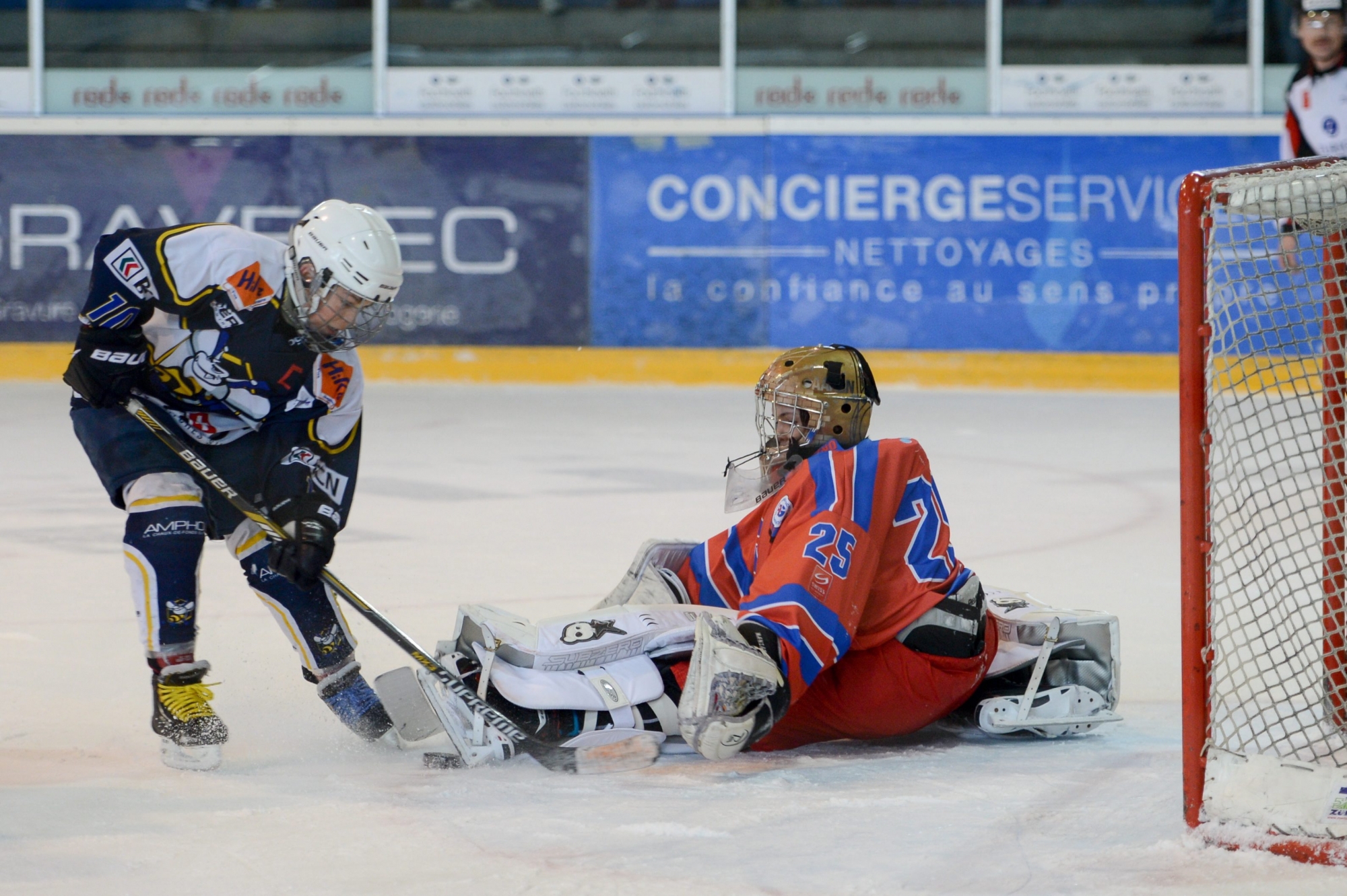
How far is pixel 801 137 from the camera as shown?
8.75 meters

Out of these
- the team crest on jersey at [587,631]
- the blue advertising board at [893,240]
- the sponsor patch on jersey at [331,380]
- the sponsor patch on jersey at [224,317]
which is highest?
the blue advertising board at [893,240]

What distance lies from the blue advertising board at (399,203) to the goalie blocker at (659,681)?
6.21 m

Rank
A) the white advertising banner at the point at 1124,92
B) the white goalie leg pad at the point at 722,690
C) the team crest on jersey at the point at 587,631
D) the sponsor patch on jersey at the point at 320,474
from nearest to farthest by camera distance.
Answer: the white goalie leg pad at the point at 722,690
the team crest on jersey at the point at 587,631
the sponsor patch on jersey at the point at 320,474
the white advertising banner at the point at 1124,92

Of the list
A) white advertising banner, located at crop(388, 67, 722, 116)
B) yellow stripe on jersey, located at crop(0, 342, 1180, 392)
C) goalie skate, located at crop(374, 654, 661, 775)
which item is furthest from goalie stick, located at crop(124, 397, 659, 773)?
white advertising banner, located at crop(388, 67, 722, 116)

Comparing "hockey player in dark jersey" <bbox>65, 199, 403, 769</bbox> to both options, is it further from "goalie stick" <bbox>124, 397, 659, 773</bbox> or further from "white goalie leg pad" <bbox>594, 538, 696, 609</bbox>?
"white goalie leg pad" <bbox>594, 538, 696, 609</bbox>

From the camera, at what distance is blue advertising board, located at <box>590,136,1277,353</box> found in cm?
861

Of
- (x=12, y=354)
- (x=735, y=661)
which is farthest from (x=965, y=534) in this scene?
(x=12, y=354)

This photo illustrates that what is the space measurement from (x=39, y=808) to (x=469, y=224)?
6.80 m

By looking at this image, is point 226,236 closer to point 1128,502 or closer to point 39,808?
point 39,808

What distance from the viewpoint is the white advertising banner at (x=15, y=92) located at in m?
8.95

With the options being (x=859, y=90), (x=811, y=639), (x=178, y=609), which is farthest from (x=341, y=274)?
(x=859, y=90)

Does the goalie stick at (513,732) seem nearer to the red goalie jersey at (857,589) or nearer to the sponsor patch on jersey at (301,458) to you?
the sponsor patch on jersey at (301,458)

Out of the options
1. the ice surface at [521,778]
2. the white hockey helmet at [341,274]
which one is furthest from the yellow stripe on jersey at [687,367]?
the white hockey helmet at [341,274]

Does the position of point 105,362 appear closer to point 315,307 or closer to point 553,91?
point 315,307
